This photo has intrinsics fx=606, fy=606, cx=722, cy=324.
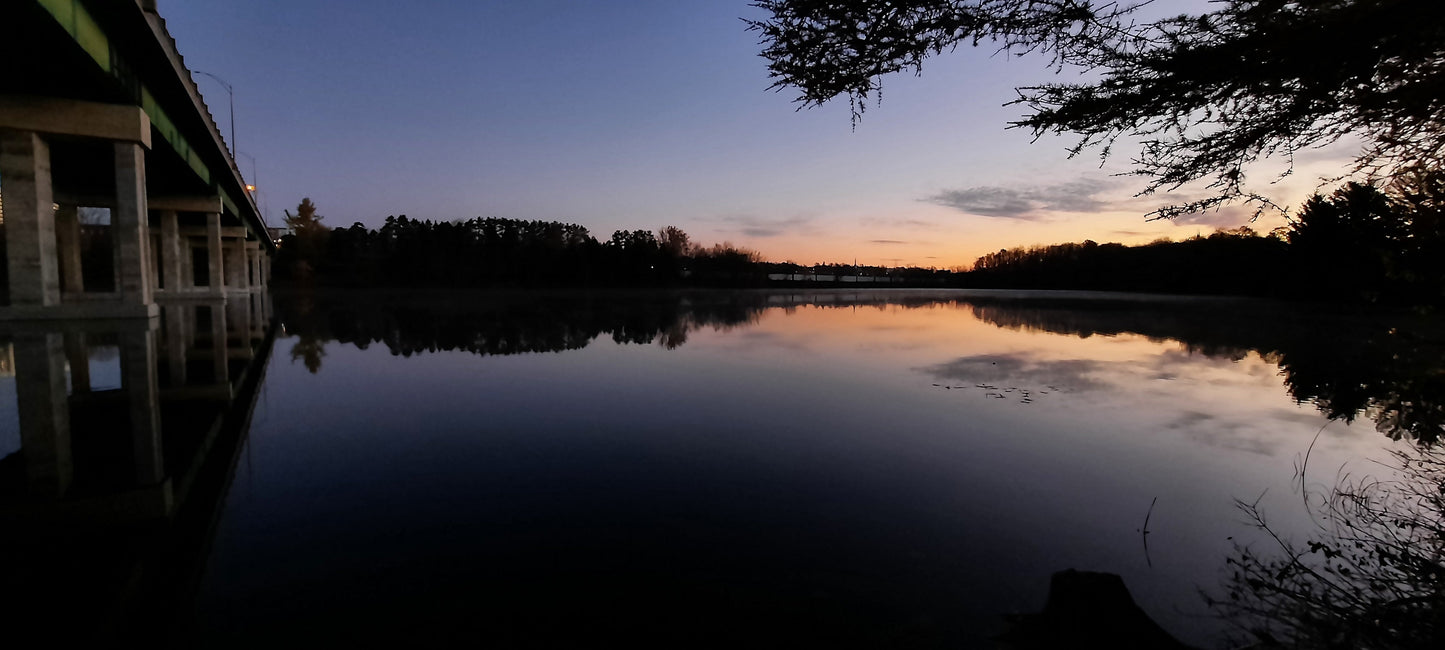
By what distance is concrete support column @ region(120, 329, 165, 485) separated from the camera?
635cm

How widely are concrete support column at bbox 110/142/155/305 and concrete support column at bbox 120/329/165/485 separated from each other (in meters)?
7.69

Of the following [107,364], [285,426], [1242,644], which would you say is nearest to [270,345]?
[107,364]

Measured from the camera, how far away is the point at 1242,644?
3785mm

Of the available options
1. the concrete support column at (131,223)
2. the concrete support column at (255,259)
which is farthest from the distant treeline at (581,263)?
the concrete support column at (131,223)

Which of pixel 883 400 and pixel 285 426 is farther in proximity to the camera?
pixel 883 400

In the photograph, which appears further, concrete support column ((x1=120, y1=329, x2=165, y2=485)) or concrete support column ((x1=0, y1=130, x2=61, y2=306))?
concrete support column ((x1=0, y1=130, x2=61, y2=306))

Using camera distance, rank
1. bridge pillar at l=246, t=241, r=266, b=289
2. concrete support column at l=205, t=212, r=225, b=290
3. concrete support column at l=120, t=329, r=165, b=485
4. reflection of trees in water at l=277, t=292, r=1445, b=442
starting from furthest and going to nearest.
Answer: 1. bridge pillar at l=246, t=241, r=266, b=289
2. concrete support column at l=205, t=212, r=225, b=290
3. reflection of trees in water at l=277, t=292, r=1445, b=442
4. concrete support column at l=120, t=329, r=165, b=485

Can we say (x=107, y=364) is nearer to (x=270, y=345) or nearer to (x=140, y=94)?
(x=270, y=345)

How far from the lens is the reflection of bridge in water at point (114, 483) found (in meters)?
3.84

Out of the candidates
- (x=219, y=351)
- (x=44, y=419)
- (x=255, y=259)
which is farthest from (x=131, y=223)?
(x=255, y=259)

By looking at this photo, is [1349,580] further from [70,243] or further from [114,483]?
[70,243]

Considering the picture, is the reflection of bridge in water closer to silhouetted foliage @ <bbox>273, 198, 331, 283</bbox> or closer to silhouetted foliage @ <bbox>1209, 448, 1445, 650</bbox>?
silhouetted foliage @ <bbox>1209, 448, 1445, 650</bbox>

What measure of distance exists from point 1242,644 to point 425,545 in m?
5.68

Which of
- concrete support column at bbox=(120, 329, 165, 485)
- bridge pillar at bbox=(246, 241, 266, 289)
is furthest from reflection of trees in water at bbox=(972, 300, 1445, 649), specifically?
bridge pillar at bbox=(246, 241, 266, 289)
